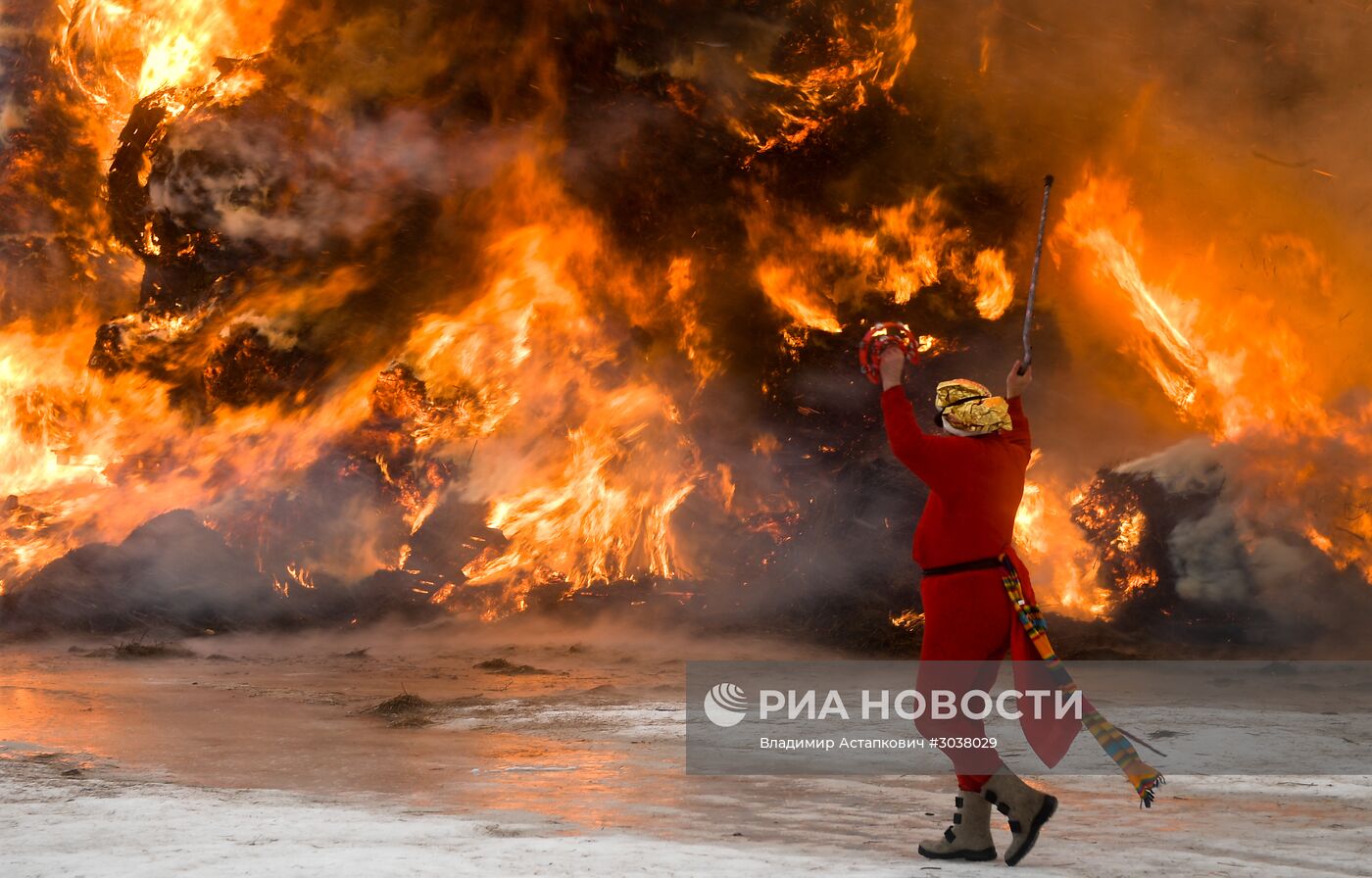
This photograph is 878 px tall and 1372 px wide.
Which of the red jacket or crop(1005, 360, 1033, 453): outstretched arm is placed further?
crop(1005, 360, 1033, 453): outstretched arm

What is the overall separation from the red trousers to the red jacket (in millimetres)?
112

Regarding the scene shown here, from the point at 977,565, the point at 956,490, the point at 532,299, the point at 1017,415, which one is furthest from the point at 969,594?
the point at 532,299

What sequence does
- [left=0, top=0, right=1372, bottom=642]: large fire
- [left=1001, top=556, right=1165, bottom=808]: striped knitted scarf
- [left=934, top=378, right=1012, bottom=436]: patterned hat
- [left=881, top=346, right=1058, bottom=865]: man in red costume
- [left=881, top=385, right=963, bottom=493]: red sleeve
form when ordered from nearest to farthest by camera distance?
1. [left=1001, top=556, right=1165, bottom=808]: striped knitted scarf
2. [left=881, top=346, right=1058, bottom=865]: man in red costume
3. [left=881, top=385, right=963, bottom=493]: red sleeve
4. [left=934, top=378, right=1012, bottom=436]: patterned hat
5. [left=0, top=0, right=1372, bottom=642]: large fire

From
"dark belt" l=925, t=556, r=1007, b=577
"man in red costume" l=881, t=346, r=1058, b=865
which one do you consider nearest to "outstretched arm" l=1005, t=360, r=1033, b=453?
"man in red costume" l=881, t=346, r=1058, b=865

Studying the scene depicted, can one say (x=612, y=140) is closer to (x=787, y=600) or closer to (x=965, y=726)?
(x=787, y=600)

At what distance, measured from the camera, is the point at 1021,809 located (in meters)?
3.90

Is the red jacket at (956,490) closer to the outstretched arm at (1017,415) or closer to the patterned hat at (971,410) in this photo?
the patterned hat at (971,410)

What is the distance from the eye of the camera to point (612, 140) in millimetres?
13891

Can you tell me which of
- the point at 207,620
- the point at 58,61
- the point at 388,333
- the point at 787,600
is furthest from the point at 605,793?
the point at 58,61

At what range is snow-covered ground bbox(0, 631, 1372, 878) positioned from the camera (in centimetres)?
390

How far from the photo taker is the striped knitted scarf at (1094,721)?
3846mm

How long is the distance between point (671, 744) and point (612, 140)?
846 cm

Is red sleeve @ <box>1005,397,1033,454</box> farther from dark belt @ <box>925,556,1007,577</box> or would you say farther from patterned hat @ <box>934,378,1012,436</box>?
dark belt @ <box>925,556,1007,577</box>

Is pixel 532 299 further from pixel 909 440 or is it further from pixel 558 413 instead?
pixel 909 440
